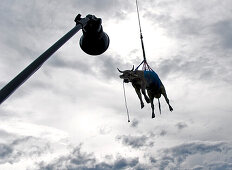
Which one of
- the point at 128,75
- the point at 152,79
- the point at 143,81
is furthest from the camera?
the point at 152,79

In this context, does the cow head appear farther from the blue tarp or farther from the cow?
the blue tarp

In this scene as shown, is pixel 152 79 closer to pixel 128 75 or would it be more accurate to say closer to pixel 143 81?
pixel 143 81

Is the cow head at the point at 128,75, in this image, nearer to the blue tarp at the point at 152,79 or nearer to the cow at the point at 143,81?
the cow at the point at 143,81

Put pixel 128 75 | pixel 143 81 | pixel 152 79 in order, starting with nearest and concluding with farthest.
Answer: pixel 128 75
pixel 143 81
pixel 152 79

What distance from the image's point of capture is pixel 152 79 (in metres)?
12.9

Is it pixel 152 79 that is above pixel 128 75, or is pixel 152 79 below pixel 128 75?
above

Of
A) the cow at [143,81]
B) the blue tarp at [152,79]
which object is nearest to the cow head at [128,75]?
the cow at [143,81]

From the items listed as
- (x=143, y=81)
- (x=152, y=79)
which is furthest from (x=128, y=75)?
(x=152, y=79)

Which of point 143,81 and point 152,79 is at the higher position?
point 152,79

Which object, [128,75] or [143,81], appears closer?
[128,75]

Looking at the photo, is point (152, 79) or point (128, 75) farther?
point (152, 79)

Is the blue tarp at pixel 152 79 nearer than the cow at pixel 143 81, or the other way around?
the cow at pixel 143 81

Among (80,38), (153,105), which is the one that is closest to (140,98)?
(153,105)

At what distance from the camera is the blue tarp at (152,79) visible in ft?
41.1
